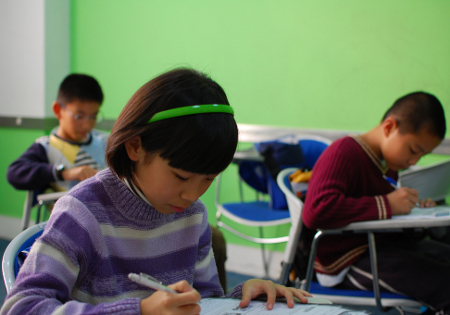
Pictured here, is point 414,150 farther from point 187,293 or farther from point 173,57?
point 173,57

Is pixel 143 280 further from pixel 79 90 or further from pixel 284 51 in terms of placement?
pixel 284 51

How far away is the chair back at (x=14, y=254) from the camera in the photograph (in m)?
0.74

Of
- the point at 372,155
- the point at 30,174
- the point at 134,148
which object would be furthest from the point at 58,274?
the point at 30,174

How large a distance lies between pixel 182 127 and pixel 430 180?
1.46 meters

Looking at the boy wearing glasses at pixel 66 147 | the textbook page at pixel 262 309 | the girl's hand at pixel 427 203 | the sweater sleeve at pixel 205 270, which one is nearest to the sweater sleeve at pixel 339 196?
the girl's hand at pixel 427 203

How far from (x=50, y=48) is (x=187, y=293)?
325 cm

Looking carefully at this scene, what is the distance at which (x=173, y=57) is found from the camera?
3.16 m

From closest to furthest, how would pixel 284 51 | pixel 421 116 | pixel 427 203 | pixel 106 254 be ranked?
pixel 106 254, pixel 421 116, pixel 427 203, pixel 284 51

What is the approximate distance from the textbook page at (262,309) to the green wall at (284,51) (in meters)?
2.03

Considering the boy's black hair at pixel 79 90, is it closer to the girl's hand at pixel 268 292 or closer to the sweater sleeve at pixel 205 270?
the sweater sleeve at pixel 205 270

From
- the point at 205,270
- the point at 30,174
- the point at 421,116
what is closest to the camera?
the point at 205,270

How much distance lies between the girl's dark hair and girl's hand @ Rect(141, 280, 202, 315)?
218 millimetres

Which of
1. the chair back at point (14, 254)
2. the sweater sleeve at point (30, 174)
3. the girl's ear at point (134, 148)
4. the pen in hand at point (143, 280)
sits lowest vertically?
the sweater sleeve at point (30, 174)

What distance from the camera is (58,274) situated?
655 mm
